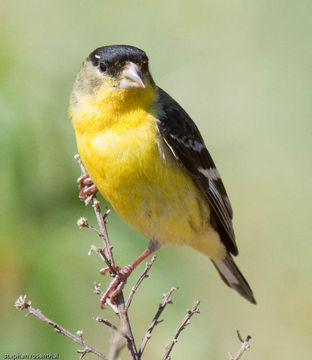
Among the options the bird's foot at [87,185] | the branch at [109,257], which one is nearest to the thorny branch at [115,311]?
the branch at [109,257]

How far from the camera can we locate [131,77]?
4.05 m

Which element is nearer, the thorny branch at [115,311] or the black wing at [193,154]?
the thorny branch at [115,311]

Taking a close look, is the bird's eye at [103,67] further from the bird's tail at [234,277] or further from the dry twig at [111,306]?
the bird's tail at [234,277]

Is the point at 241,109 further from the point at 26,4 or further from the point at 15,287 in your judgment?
the point at 15,287

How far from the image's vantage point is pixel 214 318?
5.98m

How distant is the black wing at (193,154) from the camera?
4.32m

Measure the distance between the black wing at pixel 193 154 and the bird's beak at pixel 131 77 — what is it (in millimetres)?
312

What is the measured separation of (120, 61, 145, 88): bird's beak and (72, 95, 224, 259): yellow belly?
0.17 meters

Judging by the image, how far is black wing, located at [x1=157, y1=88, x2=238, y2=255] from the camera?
4.32 metres

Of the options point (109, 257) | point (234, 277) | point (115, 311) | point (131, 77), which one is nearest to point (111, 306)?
point (115, 311)

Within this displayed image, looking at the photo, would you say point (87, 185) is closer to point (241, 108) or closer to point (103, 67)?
point (103, 67)

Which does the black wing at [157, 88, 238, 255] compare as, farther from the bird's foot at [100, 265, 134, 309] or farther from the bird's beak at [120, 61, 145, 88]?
the bird's foot at [100, 265, 134, 309]

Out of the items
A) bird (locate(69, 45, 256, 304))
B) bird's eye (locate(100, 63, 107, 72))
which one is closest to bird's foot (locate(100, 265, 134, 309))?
bird (locate(69, 45, 256, 304))

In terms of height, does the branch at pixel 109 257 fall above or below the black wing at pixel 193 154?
below
